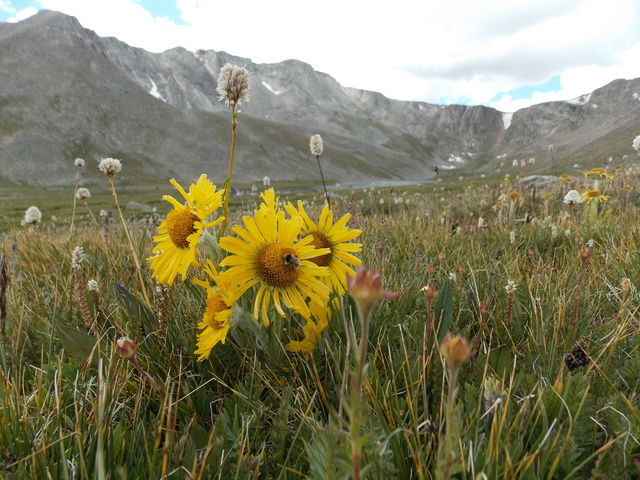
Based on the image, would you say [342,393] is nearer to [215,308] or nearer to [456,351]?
[456,351]

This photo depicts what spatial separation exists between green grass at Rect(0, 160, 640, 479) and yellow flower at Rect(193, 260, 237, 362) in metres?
0.09

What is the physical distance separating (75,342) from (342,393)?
1.85 meters

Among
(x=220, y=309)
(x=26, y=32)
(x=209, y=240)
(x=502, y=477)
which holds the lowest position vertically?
(x=502, y=477)

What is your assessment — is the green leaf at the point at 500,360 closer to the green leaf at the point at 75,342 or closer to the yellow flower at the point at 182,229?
the yellow flower at the point at 182,229

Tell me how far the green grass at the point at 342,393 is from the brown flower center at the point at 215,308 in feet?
0.39

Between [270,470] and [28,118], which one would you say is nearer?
[270,470]

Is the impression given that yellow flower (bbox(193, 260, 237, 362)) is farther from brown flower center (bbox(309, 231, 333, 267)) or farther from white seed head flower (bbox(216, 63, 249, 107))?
white seed head flower (bbox(216, 63, 249, 107))

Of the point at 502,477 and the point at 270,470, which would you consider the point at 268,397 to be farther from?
the point at 502,477

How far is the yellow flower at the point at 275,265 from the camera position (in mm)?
1526

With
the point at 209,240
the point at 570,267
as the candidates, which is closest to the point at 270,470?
the point at 209,240

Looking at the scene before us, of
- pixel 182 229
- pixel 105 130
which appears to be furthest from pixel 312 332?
pixel 105 130

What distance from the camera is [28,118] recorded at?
352 ft

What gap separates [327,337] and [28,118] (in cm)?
13986

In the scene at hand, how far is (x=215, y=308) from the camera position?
1.66 meters
